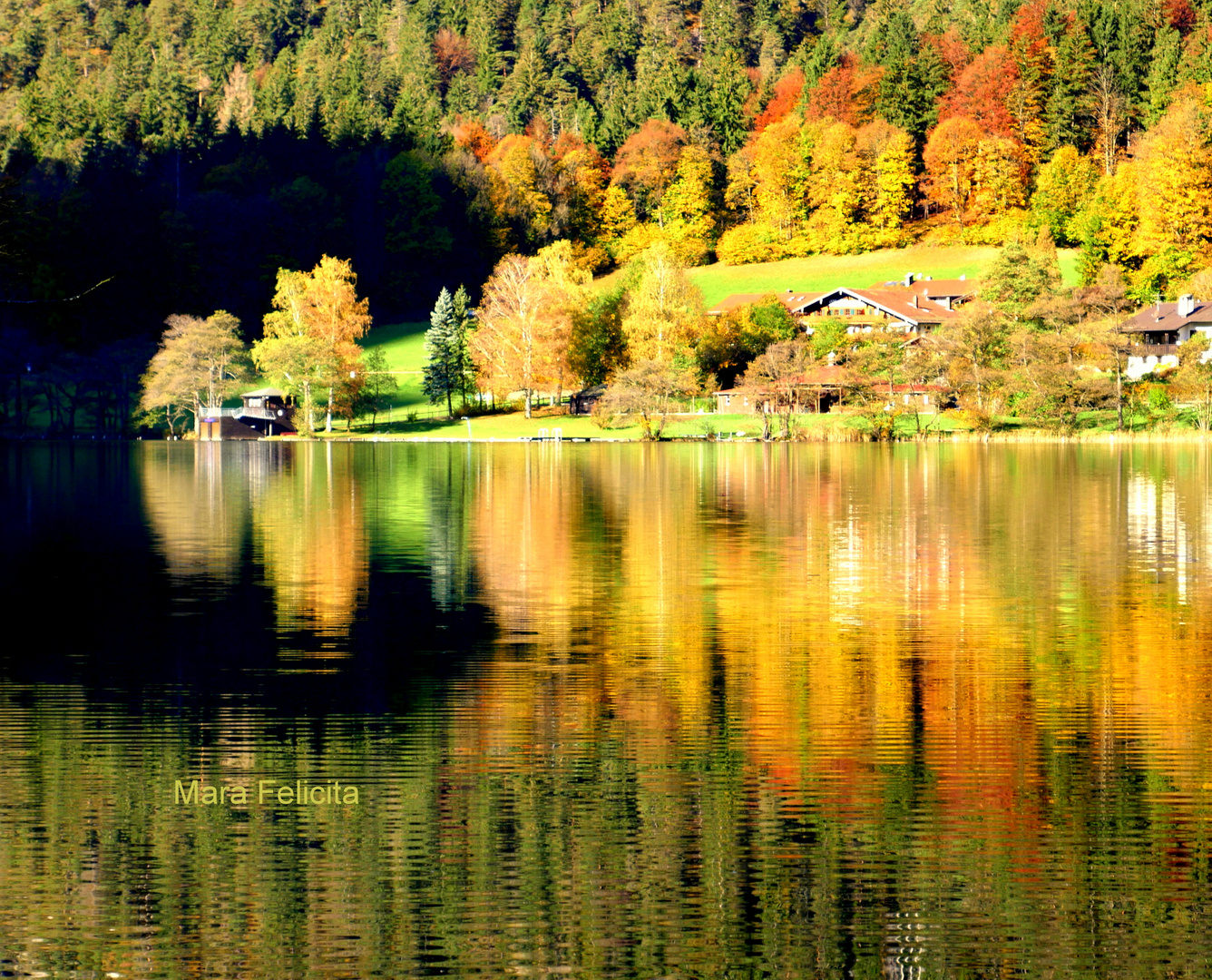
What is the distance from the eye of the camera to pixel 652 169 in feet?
549

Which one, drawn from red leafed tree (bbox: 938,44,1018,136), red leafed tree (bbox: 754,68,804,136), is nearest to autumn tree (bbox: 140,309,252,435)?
red leafed tree (bbox: 754,68,804,136)

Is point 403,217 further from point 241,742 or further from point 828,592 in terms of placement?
point 241,742

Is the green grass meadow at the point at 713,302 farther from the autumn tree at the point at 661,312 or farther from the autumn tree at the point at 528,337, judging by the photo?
the autumn tree at the point at 661,312

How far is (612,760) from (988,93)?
156 metres

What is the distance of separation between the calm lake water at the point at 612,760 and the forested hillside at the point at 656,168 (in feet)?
363

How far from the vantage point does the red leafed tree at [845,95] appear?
169 metres

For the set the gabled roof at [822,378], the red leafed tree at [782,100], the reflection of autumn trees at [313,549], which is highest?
the red leafed tree at [782,100]

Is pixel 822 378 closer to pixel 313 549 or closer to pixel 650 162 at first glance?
pixel 650 162

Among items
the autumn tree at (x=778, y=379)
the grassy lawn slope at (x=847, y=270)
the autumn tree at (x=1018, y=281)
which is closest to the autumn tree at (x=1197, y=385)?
the autumn tree at (x=1018, y=281)

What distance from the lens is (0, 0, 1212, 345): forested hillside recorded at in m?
136

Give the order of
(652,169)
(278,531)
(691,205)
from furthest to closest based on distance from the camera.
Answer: (652,169) < (691,205) < (278,531)

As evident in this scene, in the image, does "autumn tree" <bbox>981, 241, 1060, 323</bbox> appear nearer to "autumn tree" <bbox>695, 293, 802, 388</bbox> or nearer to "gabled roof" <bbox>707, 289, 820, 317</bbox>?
"autumn tree" <bbox>695, 293, 802, 388</bbox>

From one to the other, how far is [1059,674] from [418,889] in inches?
402

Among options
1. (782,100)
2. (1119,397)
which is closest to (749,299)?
(1119,397)
